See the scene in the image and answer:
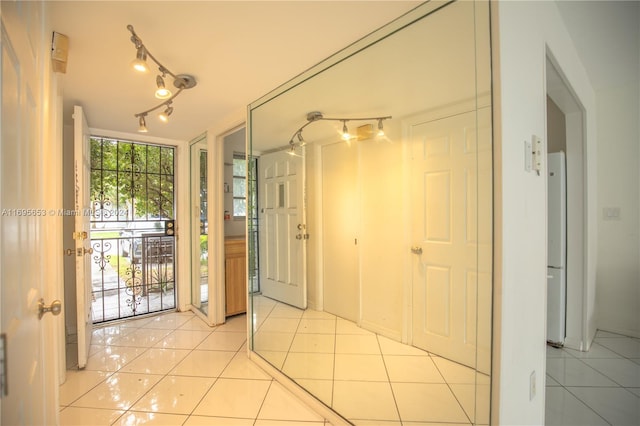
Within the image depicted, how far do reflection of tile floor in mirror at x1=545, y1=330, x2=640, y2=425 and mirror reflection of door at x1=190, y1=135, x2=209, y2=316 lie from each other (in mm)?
3251

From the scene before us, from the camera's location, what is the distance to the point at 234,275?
3092mm

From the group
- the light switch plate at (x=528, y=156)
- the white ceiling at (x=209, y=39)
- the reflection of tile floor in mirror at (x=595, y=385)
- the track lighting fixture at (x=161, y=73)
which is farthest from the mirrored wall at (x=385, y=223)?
the reflection of tile floor in mirror at (x=595, y=385)

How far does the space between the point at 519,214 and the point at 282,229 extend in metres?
1.71

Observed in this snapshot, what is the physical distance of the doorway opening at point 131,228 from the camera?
3023mm

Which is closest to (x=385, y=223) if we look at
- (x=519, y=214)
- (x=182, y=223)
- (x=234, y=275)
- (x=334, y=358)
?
(x=519, y=214)

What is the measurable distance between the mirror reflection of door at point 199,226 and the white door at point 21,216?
219cm

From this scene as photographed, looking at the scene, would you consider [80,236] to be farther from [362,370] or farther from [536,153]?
[536,153]

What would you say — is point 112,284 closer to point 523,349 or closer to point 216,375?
point 216,375

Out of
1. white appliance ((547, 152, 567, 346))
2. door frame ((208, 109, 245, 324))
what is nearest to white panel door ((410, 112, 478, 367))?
white appliance ((547, 152, 567, 346))

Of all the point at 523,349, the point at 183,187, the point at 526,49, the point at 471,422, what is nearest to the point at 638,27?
the point at 526,49

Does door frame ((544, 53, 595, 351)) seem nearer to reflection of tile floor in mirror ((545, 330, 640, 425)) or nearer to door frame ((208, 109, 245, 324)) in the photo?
reflection of tile floor in mirror ((545, 330, 640, 425))

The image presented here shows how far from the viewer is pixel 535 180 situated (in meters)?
1.19

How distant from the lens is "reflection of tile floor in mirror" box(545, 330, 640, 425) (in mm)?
1525

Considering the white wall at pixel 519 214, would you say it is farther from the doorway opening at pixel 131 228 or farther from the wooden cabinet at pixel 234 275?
the doorway opening at pixel 131 228
